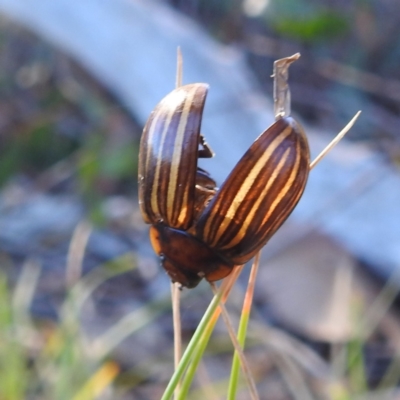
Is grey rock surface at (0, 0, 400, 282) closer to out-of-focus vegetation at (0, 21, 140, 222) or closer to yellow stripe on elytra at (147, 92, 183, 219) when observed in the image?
out-of-focus vegetation at (0, 21, 140, 222)

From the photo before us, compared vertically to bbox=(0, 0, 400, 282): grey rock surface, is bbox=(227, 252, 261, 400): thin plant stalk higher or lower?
higher

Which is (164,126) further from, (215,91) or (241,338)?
(215,91)

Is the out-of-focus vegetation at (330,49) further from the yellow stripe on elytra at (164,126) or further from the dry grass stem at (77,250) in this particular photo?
the yellow stripe on elytra at (164,126)

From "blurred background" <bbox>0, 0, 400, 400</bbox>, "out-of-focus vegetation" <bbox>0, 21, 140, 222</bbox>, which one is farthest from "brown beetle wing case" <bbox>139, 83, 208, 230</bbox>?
"out-of-focus vegetation" <bbox>0, 21, 140, 222</bbox>

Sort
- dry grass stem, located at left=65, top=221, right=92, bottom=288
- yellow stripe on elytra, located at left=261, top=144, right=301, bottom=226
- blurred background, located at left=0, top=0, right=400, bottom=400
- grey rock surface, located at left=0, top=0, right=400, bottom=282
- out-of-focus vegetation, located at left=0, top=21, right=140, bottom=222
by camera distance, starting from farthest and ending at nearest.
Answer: out-of-focus vegetation, located at left=0, top=21, right=140, bottom=222, dry grass stem, located at left=65, top=221, right=92, bottom=288, grey rock surface, located at left=0, top=0, right=400, bottom=282, blurred background, located at left=0, top=0, right=400, bottom=400, yellow stripe on elytra, located at left=261, top=144, right=301, bottom=226

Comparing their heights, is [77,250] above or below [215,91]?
below

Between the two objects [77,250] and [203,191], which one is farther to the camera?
[77,250]

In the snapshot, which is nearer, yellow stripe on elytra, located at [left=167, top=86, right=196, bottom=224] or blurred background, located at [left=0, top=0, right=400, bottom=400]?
yellow stripe on elytra, located at [left=167, top=86, right=196, bottom=224]

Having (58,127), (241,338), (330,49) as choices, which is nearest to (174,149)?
(241,338)

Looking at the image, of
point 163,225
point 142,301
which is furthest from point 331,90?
point 163,225
